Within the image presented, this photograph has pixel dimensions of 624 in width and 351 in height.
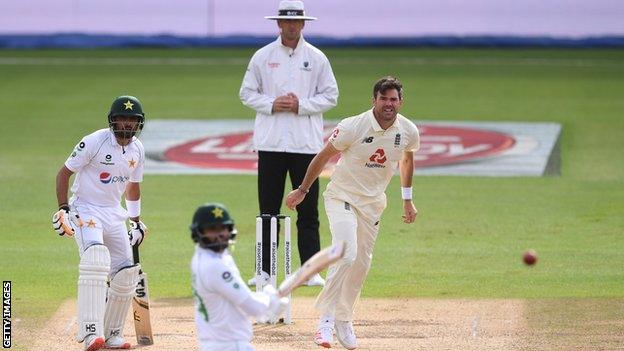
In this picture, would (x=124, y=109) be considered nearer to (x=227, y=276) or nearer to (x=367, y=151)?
(x=367, y=151)

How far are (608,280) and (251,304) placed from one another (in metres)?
5.29

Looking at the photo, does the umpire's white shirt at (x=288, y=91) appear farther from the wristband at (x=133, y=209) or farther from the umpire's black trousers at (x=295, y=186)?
the wristband at (x=133, y=209)

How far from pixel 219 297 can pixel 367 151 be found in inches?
94.3

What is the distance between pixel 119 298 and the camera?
327 inches

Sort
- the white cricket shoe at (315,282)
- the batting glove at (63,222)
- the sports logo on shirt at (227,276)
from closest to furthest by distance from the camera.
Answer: the sports logo on shirt at (227,276), the batting glove at (63,222), the white cricket shoe at (315,282)

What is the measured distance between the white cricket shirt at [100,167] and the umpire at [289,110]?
6.62 feet

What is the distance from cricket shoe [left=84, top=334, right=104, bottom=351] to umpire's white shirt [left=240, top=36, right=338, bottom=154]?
2.78 m

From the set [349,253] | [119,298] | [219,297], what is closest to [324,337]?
[349,253]

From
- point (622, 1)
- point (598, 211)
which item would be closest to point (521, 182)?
point (598, 211)

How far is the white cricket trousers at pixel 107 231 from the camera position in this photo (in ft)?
26.7

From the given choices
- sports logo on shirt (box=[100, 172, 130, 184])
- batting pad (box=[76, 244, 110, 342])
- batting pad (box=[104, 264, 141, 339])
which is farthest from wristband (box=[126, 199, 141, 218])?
batting pad (box=[76, 244, 110, 342])

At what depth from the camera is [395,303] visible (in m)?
9.98

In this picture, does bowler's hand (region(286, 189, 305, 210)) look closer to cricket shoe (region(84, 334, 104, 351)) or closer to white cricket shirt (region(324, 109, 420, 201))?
white cricket shirt (region(324, 109, 420, 201))

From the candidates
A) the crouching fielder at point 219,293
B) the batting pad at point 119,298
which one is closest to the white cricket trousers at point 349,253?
the batting pad at point 119,298
